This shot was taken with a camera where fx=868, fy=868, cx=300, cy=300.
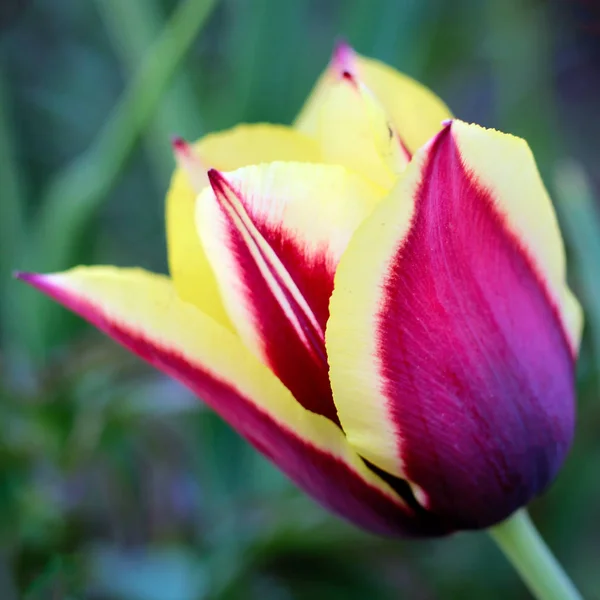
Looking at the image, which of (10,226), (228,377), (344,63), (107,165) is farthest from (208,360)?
(10,226)

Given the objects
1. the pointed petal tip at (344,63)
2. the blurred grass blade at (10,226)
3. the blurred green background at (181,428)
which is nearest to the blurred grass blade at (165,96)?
the blurred green background at (181,428)

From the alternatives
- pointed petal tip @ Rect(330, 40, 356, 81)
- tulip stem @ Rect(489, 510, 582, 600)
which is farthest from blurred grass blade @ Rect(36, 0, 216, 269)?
tulip stem @ Rect(489, 510, 582, 600)

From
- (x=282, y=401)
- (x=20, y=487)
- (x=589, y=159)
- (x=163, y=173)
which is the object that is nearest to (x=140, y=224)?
(x=163, y=173)

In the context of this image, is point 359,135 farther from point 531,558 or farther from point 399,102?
point 531,558

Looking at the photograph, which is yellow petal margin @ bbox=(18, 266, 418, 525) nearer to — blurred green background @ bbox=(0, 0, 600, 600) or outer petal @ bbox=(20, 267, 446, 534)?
outer petal @ bbox=(20, 267, 446, 534)

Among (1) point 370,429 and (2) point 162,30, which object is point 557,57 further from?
(1) point 370,429
